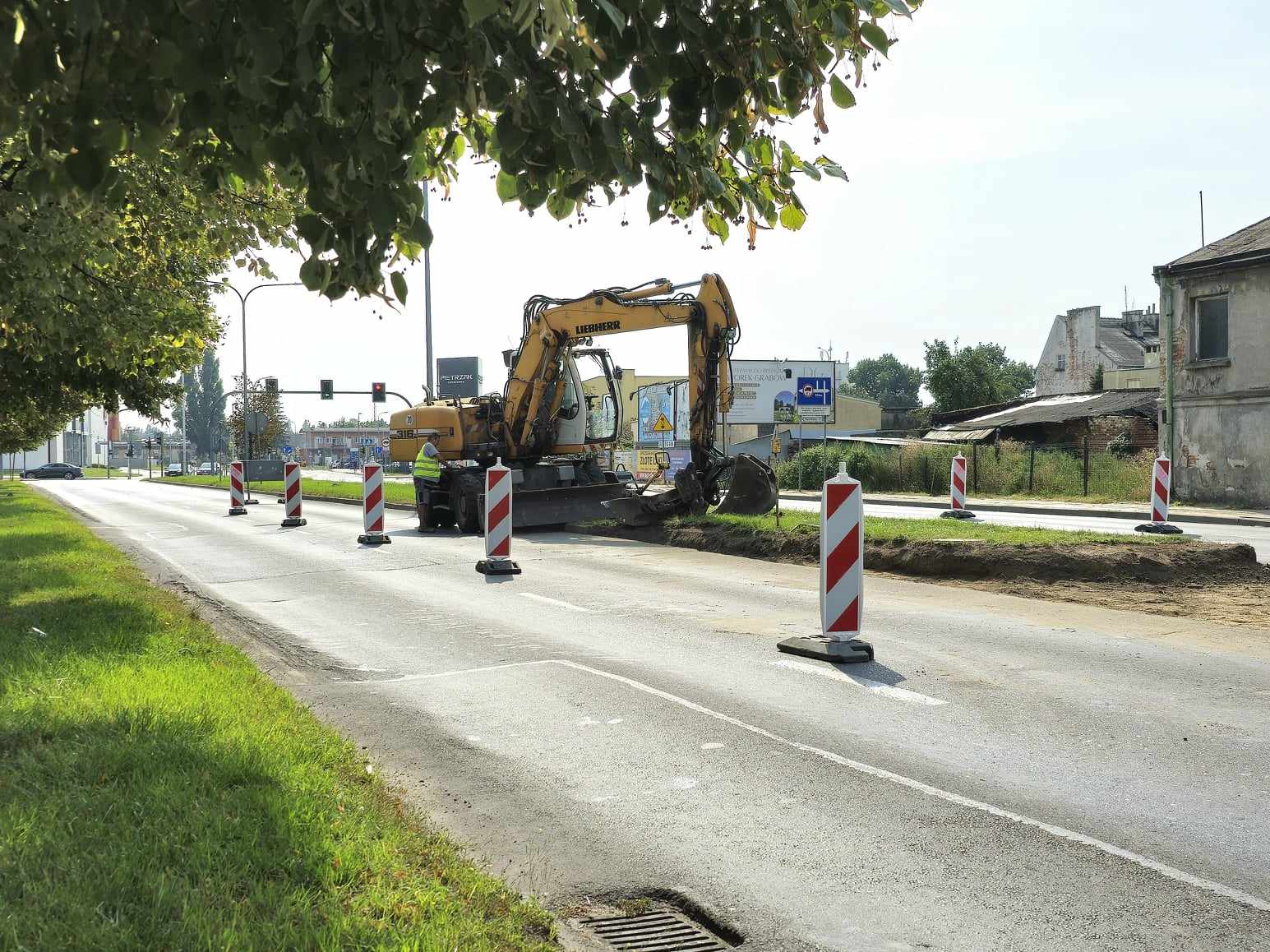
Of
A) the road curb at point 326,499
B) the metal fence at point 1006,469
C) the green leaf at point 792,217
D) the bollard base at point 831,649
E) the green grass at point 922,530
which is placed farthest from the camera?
the road curb at point 326,499

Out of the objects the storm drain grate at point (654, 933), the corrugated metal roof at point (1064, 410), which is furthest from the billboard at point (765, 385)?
the storm drain grate at point (654, 933)

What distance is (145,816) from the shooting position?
4199 mm

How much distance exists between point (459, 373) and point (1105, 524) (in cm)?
9253

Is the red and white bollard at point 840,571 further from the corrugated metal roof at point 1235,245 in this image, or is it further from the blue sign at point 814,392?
the corrugated metal roof at point 1235,245

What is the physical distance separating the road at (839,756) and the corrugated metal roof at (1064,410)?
32.7m

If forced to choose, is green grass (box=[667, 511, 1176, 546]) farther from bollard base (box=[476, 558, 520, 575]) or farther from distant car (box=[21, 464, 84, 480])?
distant car (box=[21, 464, 84, 480])

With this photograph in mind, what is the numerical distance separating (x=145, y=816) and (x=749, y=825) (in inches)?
95.3

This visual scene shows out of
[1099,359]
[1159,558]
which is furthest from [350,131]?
[1099,359]

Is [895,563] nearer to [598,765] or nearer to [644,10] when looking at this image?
[598,765]

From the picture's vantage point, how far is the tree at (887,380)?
6560 inches

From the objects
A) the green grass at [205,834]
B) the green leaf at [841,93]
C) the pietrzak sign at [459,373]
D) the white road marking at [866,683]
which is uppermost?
the pietrzak sign at [459,373]

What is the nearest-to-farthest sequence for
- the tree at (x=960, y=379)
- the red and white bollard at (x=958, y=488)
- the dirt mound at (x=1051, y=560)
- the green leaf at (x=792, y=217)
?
the green leaf at (x=792, y=217) → the dirt mound at (x=1051, y=560) → the red and white bollard at (x=958, y=488) → the tree at (x=960, y=379)

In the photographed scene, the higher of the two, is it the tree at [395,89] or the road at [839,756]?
the tree at [395,89]

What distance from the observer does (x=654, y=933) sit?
151 inches
